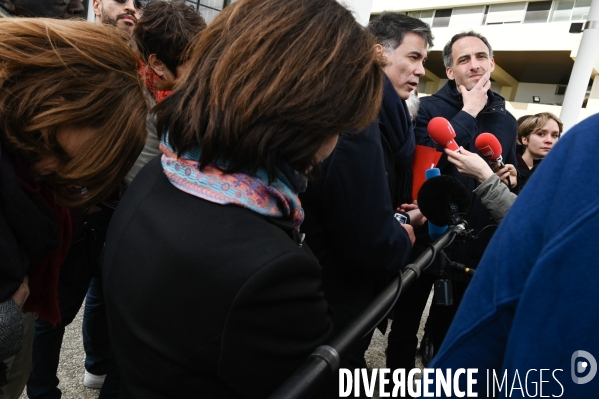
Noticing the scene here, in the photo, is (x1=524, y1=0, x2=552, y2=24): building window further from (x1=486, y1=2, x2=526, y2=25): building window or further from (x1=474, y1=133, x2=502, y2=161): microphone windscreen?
(x1=474, y1=133, x2=502, y2=161): microphone windscreen

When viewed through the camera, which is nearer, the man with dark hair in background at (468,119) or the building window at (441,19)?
the man with dark hair in background at (468,119)

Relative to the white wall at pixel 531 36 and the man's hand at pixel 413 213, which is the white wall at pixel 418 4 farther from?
the man's hand at pixel 413 213

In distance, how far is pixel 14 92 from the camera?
100cm

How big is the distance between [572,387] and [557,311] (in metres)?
0.10

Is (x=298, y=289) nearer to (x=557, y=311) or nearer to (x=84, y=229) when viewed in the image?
(x=557, y=311)

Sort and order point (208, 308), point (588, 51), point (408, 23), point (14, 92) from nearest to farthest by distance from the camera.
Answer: point (208, 308)
point (14, 92)
point (408, 23)
point (588, 51)

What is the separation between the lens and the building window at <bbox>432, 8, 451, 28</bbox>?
77.5 ft

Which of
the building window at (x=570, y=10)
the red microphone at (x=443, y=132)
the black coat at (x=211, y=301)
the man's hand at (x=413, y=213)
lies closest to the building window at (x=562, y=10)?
the building window at (x=570, y=10)

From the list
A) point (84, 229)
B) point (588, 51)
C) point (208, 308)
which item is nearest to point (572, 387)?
point (208, 308)

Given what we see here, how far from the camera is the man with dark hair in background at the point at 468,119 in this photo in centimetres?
242

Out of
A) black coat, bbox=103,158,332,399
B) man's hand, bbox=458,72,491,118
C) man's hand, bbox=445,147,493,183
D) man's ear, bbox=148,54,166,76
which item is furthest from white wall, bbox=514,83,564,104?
black coat, bbox=103,158,332,399

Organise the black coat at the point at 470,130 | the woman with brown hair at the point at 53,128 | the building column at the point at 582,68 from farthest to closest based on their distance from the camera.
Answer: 1. the building column at the point at 582,68
2. the black coat at the point at 470,130
3. the woman with brown hair at the point at 53,128

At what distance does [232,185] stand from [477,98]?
1.97 m

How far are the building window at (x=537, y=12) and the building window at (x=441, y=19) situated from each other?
159 inches
